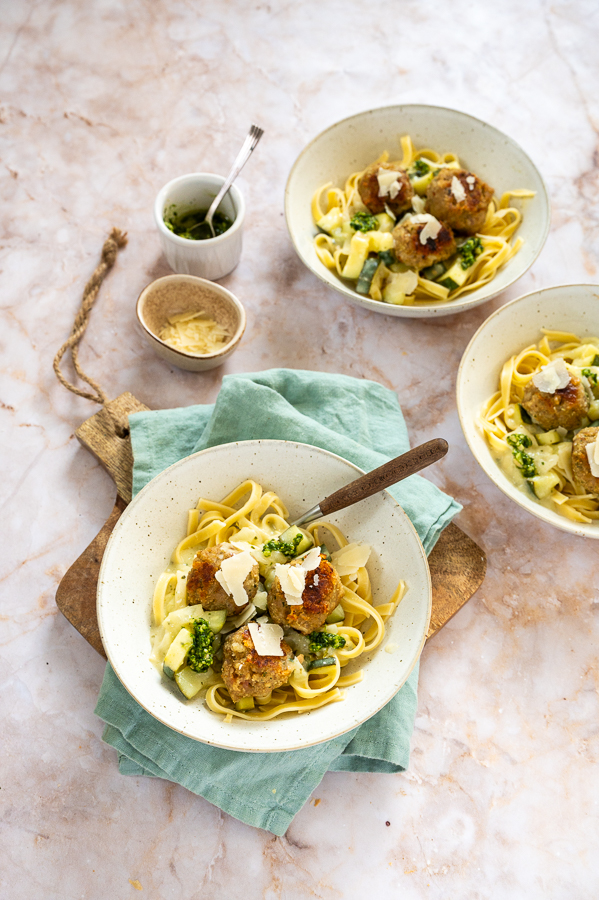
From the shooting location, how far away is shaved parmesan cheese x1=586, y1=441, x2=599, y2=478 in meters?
3.85

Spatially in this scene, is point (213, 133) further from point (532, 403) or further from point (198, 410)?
point (532, 403)

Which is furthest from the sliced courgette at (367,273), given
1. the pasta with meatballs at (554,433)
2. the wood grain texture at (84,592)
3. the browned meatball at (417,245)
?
the wood grain texture at (84,592)

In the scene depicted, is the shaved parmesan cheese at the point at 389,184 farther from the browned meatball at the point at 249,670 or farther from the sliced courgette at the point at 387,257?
the browned meatball at the point at 249,670

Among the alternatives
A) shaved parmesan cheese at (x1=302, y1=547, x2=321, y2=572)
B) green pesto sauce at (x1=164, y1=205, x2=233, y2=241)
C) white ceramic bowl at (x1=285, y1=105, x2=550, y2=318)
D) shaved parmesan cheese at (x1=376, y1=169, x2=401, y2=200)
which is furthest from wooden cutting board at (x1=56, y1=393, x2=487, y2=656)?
shaved parmesan cheese at (x1=376, y1=169, x2=401, y2=200)

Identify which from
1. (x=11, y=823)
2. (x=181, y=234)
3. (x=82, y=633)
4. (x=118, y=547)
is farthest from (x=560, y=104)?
(x=11, y=823)

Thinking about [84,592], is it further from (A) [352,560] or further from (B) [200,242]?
(B) [200,242]

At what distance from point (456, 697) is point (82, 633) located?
2.22 metres

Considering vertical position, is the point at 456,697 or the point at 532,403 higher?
the point at 532,403

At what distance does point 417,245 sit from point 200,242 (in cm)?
140

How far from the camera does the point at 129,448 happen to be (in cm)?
435

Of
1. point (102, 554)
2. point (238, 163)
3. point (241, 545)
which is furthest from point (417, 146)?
point (102, 554)

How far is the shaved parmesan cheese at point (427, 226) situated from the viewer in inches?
176

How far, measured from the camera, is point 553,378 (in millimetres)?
4078

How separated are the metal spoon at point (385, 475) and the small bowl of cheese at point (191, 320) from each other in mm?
1314
